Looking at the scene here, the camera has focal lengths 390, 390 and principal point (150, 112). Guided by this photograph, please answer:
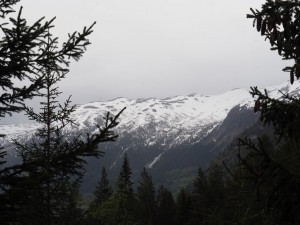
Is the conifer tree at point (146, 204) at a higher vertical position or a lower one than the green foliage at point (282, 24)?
lower

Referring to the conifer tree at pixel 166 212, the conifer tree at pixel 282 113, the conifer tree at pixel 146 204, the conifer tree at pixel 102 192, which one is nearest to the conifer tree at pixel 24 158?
the conifer tree at pixel 282 113

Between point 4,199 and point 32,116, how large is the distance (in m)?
11.9

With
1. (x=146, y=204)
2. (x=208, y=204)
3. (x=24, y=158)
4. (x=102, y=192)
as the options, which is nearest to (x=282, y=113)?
(x=24, y=158)

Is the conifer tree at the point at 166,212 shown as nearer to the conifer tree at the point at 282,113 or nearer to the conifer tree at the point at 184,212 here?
the conifer tree at the point at 184,212

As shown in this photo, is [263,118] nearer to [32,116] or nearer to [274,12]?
[274,12]

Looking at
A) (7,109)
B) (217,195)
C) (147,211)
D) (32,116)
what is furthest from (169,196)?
(7,109)

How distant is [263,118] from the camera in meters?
7.88

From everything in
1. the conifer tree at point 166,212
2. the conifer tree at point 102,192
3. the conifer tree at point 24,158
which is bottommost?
the conifer tree at point 166,212

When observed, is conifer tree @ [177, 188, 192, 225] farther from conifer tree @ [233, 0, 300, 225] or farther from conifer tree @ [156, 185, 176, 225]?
conifer tree @ [233, 0, 300, 225]

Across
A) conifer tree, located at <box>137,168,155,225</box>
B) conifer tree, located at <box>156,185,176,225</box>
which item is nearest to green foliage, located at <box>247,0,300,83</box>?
conifer tree, located at <box>137,168,155,225</box>

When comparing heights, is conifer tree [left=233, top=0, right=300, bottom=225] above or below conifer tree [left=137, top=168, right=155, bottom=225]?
above

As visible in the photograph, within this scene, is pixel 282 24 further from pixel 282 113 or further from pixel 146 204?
pixel 146 204

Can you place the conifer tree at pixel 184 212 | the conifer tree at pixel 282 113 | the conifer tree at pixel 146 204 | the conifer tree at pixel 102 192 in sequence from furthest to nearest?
the conifer tree at pixel 146 204, the conifer tree at pixel 184 212, the conifer tree at pixel 102 192, the conifer tree at pixel 282 113

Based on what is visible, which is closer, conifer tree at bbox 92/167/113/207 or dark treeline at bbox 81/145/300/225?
dark treeline at bbox 81/145/300/225
